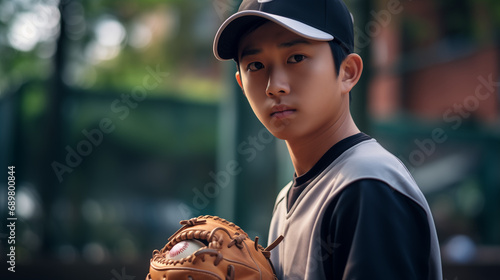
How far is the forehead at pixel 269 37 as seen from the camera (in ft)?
5.70

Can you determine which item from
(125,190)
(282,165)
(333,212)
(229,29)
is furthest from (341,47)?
(125,190)

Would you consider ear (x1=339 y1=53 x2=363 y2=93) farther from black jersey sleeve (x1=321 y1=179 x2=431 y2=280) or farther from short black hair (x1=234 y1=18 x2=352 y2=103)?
black jersey sleeve (x1=321 y1=179 x2=431 y2=280)

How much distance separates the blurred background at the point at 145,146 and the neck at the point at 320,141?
3191 mm

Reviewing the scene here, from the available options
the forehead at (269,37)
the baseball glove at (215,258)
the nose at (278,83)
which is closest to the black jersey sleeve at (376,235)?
the baseball glove at (215,258)

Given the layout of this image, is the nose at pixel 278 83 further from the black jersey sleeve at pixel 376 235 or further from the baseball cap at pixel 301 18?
the black jersey sleeve at pixel 376 235

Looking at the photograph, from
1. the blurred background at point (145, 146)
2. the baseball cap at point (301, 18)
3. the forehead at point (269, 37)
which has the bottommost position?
the blurred background at point (145, 146)

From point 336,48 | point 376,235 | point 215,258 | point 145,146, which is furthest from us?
point 145,146

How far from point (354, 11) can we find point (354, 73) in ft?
12.1

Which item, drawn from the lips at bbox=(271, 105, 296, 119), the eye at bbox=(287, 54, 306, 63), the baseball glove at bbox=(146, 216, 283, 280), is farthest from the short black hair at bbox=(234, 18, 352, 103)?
the baseball glove at bbox=(146, 216, 283, 280)

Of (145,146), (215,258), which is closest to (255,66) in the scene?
(215,258)

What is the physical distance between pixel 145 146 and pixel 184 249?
7892 mm

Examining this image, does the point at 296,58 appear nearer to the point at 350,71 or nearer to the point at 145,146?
the point at 350,71

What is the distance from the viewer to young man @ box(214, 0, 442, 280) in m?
1.45

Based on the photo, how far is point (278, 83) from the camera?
1.74 m
